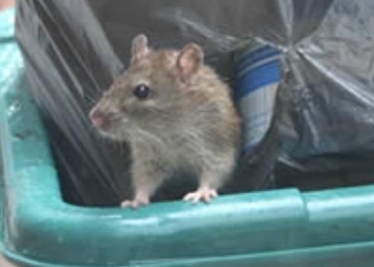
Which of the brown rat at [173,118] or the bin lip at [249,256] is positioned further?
the brown rat at [173,118]

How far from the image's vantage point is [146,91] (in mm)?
1087

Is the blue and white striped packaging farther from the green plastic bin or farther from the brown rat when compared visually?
the green plastic bin

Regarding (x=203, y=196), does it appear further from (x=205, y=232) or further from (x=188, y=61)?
(x=188, y=61)

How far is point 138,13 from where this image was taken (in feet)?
3.63

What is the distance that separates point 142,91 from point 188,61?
6 cm

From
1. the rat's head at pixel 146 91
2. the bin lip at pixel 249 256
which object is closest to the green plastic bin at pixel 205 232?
the bin lip at pixel 249 256

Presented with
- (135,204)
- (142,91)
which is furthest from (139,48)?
(135,204)

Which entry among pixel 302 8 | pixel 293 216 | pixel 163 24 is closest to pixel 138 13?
pixel 163 24

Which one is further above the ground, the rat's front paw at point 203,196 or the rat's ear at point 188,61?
the rat's ear at point 188,61

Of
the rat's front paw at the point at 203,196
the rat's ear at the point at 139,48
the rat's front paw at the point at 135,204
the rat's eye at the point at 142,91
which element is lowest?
the rat's front paw at the point at 203,196

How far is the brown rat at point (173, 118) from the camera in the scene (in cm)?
108

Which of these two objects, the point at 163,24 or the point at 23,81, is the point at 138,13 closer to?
the point at 163,24

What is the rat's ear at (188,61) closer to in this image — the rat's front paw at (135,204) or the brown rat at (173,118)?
the brown rat at (173,118)

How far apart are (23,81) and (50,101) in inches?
6.0
